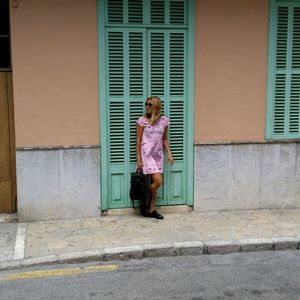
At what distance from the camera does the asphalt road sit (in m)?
5.16

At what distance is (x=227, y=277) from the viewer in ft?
18.4

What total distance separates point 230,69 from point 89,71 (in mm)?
2096

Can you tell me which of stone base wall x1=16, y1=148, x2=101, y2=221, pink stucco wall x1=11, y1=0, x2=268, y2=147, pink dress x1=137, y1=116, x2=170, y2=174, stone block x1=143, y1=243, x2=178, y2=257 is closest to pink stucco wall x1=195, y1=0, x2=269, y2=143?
pink stucco wall x1=11, y1=0, x2=268, y2=147

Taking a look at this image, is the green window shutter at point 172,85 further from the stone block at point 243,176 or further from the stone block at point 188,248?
the stone block at point 188,248

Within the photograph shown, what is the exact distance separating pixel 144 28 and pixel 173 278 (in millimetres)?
3633

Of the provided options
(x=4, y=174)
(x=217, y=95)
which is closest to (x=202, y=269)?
(x=217, y=95)

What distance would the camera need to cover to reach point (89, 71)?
23.7ft

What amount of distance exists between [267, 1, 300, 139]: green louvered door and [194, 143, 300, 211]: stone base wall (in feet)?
1.03

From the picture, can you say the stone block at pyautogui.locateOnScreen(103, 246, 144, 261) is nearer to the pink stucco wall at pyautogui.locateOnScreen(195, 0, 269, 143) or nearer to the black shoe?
the black shoe

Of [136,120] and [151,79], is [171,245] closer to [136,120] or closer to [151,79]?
[136,120]

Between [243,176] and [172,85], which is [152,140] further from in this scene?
[243,176]

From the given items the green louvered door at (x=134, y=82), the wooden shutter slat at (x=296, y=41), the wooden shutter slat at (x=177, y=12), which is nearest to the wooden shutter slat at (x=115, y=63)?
the green louvered door at (x=134, y=82)

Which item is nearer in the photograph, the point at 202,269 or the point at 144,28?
the point at 202,269

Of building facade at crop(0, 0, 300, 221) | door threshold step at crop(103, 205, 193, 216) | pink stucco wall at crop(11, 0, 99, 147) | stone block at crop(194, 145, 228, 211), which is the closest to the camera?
pink stucco wall at crop(11, 0, 99, 147)
